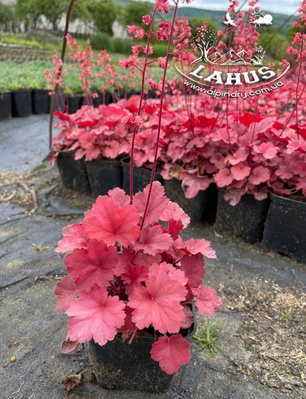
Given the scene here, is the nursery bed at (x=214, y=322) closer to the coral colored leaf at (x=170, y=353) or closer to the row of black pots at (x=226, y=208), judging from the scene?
the row of black pots at (x=226, y=208)

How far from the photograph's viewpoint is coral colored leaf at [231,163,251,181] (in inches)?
100

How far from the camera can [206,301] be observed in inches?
57.6

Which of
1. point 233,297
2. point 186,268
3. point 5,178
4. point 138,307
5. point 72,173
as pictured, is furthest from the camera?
point 5,178

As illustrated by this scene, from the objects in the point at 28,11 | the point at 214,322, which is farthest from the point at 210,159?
the point at 28,11

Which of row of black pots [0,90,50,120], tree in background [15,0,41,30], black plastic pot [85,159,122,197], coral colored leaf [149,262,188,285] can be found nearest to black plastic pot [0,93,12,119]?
row of black pots [0,90,50,120]

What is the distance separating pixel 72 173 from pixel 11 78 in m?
→ 4.57

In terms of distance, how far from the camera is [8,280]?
2.26 m

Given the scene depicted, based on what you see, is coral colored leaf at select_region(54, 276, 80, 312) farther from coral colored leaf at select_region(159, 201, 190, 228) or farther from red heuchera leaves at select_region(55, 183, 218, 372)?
coral colored leaf at select_region(159, 201, 190, 228)

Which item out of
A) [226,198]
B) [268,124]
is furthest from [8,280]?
[268,124]

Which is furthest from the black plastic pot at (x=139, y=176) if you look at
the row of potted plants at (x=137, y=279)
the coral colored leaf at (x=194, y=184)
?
the row of potted plants at (x=137, y=279)

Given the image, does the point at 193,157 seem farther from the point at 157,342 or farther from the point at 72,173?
the point at 157,342

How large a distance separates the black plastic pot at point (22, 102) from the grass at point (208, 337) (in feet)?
18.5

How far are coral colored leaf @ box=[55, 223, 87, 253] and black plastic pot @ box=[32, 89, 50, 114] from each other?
6072 mm

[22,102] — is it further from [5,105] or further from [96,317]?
[96,317]
